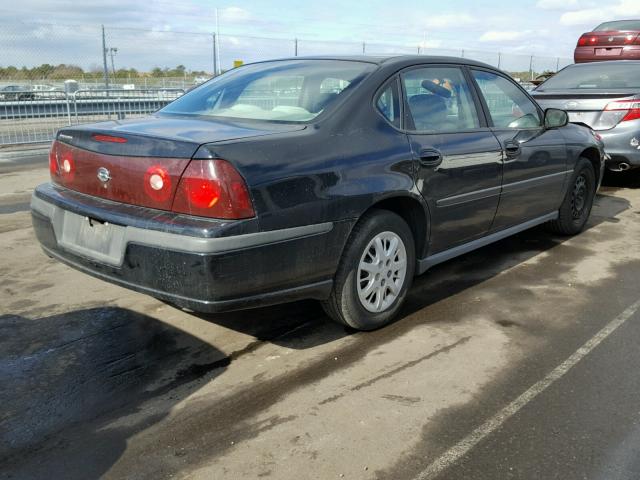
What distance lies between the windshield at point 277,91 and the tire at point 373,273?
73 cm

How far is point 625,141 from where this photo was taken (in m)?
7.14

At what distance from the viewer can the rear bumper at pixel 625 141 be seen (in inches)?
281

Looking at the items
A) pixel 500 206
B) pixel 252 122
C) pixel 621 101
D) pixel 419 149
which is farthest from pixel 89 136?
pixel 621 101

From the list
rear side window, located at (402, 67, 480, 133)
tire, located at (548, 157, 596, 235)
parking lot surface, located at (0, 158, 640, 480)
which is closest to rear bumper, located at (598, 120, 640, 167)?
tire, located at (548, 157, 596, 235)

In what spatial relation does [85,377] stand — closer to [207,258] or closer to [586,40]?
[207,258]

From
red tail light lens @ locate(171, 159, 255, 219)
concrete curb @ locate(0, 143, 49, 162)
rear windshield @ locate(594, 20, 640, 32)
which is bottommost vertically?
concrete curb @ locate(0, 143, 49, 162)

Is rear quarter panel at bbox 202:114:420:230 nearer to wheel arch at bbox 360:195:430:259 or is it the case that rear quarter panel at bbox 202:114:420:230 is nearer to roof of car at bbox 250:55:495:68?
wheel arch at bbox 360:195:430:259

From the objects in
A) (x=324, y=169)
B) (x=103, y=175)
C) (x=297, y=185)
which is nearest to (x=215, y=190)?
(x=297, y=185)

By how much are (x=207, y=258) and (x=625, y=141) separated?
245 inches

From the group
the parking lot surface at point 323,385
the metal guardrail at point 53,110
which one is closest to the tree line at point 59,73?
the metal guardrail at point 53,110

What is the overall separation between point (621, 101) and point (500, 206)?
3.94m

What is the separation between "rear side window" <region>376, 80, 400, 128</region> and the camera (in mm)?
3484

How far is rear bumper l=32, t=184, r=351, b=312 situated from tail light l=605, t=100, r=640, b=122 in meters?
5.50

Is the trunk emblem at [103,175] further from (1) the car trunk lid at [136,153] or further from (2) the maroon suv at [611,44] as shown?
(2) the maroon suv at [611,44]
